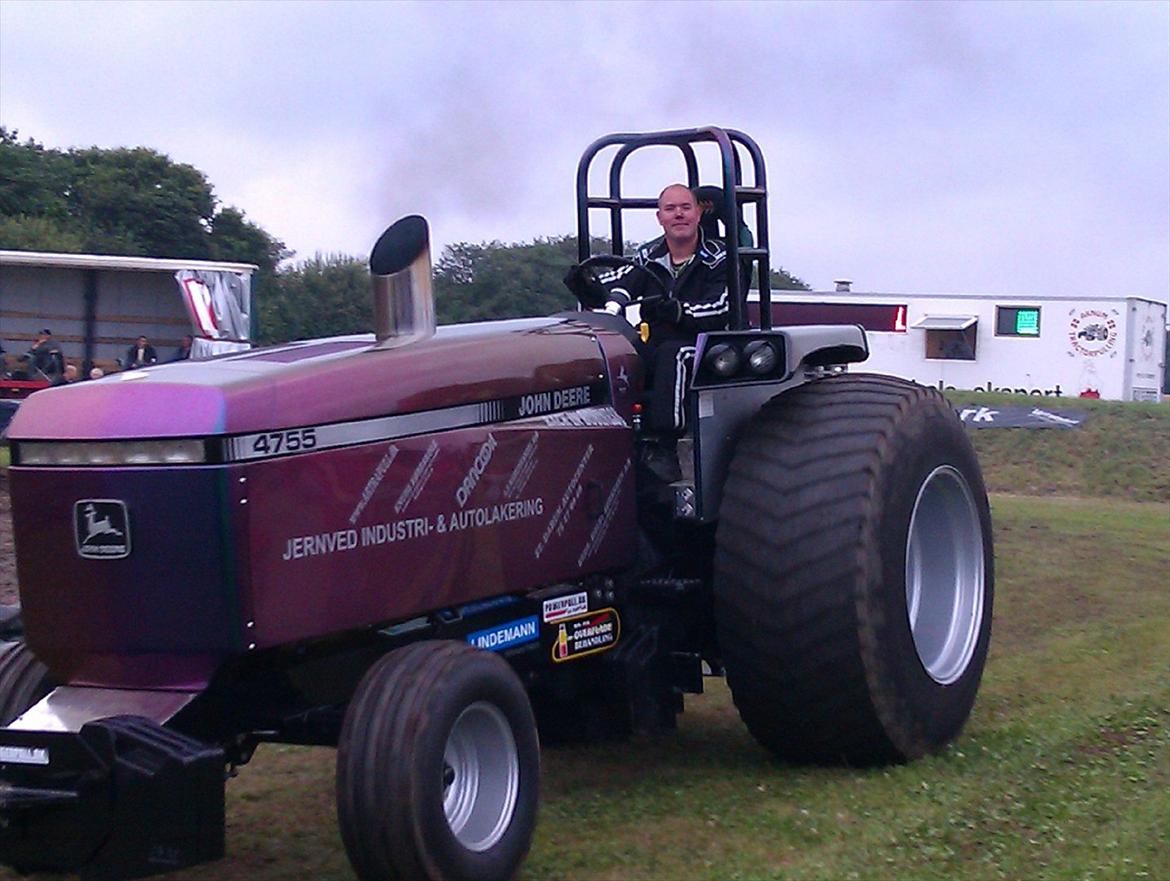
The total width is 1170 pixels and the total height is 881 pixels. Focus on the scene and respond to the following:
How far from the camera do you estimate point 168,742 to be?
3.71 meters

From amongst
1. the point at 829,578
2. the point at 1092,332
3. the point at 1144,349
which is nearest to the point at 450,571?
the point at 829,578

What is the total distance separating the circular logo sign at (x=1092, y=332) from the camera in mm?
30812

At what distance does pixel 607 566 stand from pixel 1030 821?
150 cm

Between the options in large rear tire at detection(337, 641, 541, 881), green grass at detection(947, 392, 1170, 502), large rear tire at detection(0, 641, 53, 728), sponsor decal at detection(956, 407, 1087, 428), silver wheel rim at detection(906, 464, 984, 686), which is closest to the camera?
large rear tire at detection(337, 641, 541, 881)

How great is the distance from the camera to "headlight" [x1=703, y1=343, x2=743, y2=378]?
214 inches

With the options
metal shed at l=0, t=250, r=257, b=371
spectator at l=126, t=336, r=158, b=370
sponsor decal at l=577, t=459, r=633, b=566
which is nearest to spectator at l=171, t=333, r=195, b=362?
metal shed at l=0, t=250, r=257, b=371

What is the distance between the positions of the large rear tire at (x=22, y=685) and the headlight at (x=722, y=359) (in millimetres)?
2305

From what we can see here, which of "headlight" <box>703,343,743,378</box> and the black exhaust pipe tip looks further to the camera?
"headlight" <box>703,343,743,378</box>

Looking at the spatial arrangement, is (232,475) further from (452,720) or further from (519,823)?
(519,823)

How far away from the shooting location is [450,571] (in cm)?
451

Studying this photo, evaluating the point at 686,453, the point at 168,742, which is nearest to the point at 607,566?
the point at 686,453

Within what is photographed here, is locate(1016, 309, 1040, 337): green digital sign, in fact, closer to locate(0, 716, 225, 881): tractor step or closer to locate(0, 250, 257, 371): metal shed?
locate(0, 250, 257, 371): metal shed

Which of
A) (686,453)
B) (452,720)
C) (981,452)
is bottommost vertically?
(981,452)

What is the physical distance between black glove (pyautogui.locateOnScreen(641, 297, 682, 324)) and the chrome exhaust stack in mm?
1052
